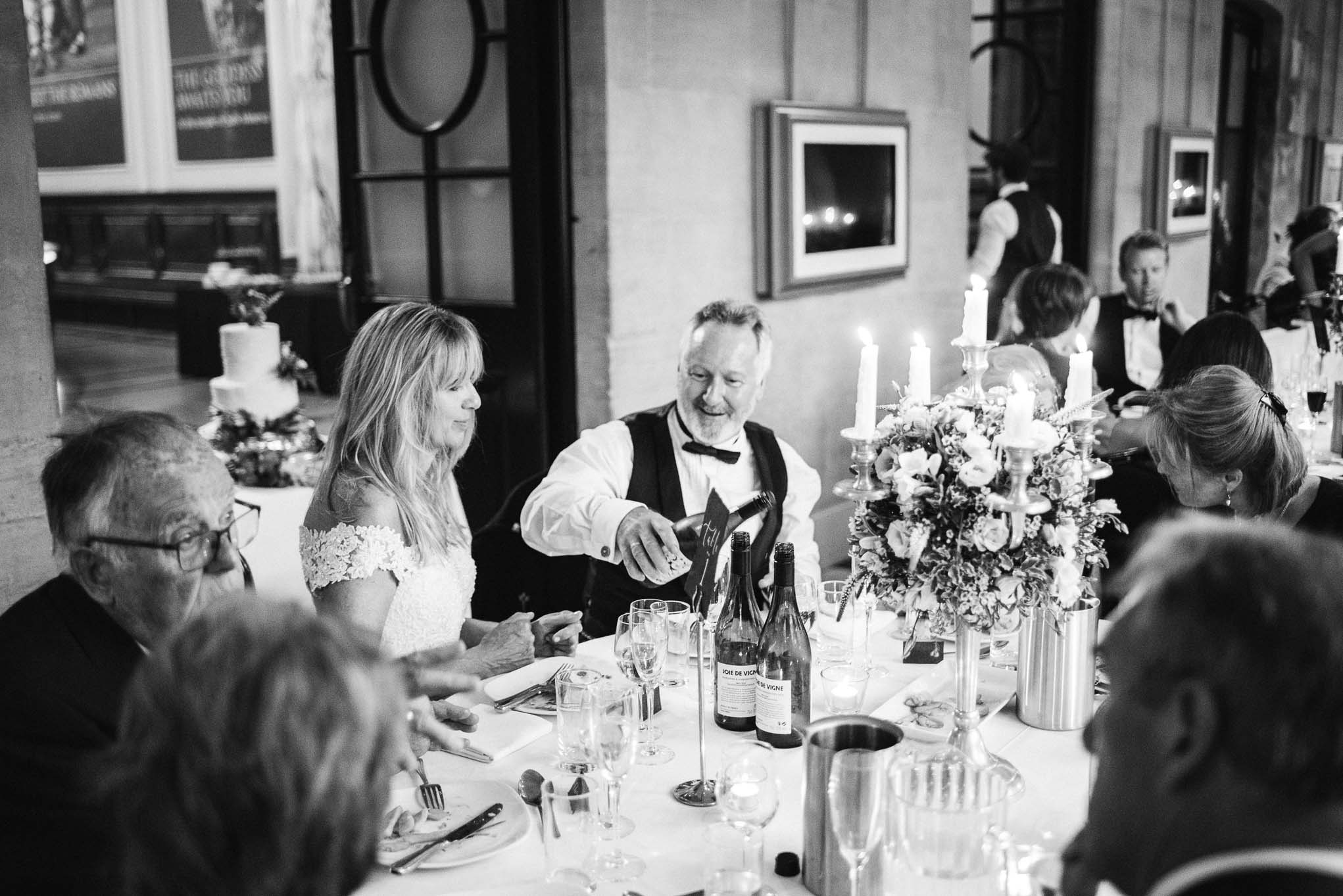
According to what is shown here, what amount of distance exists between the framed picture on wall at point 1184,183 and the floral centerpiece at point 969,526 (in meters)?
8.01

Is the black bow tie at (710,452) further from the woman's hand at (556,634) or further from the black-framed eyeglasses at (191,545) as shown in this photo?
the black-framed eyeglasses at (191,545)

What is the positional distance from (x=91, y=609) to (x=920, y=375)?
1.27 m

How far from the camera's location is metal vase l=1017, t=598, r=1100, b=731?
204 cm

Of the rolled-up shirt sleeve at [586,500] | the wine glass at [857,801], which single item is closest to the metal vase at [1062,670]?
the wine glass at [857,801]

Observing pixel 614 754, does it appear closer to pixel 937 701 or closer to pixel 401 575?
pixel 937 701

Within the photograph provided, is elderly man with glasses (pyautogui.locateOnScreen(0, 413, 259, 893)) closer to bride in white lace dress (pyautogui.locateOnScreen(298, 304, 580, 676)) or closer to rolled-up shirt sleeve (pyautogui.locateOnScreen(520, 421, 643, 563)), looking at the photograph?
bride in white lace dress (pyautogui.locateOnScreen(298, 304, 580, 676))

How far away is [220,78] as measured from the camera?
1255 cm

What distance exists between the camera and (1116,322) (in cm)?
594

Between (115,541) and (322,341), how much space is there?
7.78m

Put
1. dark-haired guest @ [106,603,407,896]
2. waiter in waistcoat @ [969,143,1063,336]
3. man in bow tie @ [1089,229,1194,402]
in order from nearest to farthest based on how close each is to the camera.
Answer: dark-haired guest @ [106,603,407,896] → man in bow tie @ [1089,229,1194,402] → waiter in waistcoat @ [969,143,1063,336]

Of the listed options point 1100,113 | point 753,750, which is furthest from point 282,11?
point 753,750

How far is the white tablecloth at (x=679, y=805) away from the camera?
1559 millimetres

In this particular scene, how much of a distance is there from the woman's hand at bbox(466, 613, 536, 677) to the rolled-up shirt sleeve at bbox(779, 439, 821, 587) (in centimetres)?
92

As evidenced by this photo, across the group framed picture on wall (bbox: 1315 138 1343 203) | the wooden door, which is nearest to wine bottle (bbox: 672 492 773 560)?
the wooden door
